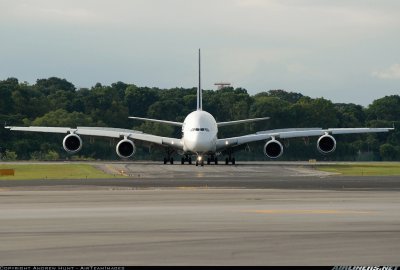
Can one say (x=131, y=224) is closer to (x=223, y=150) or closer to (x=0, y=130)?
(x=223, y=150)

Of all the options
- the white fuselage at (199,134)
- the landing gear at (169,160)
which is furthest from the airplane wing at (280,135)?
the landing gear at (169,160)

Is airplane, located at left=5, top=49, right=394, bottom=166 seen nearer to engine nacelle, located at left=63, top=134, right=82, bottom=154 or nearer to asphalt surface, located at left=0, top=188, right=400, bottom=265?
engine nacelle, located at left=63, top=134, right=82, bottom=154

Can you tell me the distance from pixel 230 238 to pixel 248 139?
64.5 m

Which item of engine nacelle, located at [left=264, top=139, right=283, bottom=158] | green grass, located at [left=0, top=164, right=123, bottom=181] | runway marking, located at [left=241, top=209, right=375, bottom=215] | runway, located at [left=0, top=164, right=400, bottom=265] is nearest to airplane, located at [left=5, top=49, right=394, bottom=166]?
engine nacelle, located at [left=264, top=139, right=283, bottom=158]

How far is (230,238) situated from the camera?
23.1m

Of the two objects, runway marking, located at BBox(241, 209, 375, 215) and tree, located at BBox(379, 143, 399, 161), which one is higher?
tree, located at BBox(379, 143, 399, 161)

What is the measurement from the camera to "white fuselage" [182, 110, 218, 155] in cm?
8219

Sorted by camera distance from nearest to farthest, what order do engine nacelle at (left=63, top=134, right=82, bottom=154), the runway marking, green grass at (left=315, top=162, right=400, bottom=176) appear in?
the runway marking → green grass at (left=315, top=162, right=400, bottom=176) → engine nacelle at (left=63, top=134, right=82, bottom=154)

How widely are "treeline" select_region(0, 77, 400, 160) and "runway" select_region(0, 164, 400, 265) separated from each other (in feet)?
235

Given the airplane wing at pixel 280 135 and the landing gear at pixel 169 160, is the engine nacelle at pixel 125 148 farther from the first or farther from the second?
the airplane wing at pixel 280 135

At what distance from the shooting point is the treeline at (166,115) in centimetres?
12212

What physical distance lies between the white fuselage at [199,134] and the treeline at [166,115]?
26.7m

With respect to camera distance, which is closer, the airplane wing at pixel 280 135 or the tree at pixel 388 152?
the airplane wing at pixel 280 135

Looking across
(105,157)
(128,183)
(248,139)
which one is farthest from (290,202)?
(105,157)
